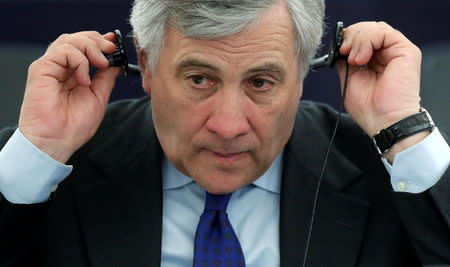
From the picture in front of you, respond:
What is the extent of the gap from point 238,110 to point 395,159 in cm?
52

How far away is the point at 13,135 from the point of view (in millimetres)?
2043

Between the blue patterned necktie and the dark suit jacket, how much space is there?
0.43 feet

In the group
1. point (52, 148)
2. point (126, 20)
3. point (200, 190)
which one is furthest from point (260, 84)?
point (126, 20)

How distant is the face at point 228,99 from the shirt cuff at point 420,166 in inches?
14.3

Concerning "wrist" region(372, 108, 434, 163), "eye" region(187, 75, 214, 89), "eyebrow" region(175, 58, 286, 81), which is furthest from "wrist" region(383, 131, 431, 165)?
"eye" region(187, 75, 214, 89)

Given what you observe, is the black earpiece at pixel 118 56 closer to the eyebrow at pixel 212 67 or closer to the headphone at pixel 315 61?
the headphone at pixel 315 61

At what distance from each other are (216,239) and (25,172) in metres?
0.61

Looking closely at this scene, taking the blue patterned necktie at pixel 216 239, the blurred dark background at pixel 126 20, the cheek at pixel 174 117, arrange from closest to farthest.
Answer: the cheek at pixel 174 117, the blue patterned necktie at pixel 216 239, the blurred dark background at pixel 126 20

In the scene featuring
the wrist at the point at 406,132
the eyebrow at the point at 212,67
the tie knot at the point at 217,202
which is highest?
the eyebrow at the point at 212,67

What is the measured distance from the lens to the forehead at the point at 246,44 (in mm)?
1856

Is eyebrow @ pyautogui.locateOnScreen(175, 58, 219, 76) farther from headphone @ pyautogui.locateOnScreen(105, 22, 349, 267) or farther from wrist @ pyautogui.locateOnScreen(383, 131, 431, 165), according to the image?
wrist @ pyautogui.locateOnScreen(383, 131, 431, 165)

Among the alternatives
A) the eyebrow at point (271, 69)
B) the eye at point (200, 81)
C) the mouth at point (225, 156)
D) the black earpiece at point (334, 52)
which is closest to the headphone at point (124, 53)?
the black earpiece at point (334, 52)

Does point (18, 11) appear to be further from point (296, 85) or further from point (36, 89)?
point (296, 85)

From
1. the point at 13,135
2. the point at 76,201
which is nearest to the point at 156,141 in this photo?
the point at 76,201
